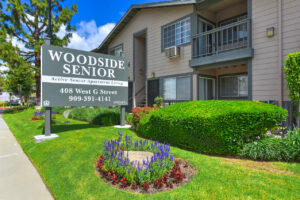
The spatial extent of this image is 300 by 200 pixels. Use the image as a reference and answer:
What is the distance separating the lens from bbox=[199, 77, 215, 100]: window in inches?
408

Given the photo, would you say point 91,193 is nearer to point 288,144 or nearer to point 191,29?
point 288,144

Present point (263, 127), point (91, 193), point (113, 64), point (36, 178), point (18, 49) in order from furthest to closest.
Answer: point (18, 49)
point (113, 64)
point (263, 127)
point (36, 178)
point (91, 193)

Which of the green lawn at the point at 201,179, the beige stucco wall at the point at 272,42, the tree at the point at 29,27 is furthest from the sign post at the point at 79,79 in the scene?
the tree at the point at 29,27

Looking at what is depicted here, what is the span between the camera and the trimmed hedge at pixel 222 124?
417 centimetres

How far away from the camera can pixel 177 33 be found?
11.1 meters

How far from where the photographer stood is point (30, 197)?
3.11 meters

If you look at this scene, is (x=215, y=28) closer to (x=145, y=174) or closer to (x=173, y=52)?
(x=173, y=52)

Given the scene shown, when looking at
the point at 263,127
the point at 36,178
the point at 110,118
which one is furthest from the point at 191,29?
the point at 36,178

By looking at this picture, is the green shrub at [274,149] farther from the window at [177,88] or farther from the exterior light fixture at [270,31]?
the window at [177,88]

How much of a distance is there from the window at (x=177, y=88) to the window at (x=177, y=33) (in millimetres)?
2375

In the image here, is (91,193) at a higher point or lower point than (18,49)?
lower

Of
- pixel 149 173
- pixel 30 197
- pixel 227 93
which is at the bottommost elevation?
pixel 30 197

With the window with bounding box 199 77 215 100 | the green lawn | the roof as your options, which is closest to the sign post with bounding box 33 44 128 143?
the green lawn

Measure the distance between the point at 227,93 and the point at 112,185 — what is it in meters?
9.71
